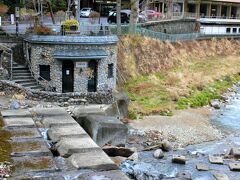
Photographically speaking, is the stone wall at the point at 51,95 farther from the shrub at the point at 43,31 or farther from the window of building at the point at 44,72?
the shrub at the point at 43,31

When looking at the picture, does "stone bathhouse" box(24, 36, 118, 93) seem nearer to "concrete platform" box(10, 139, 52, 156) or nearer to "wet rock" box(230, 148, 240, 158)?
"wet rock" box(230, 148, 240, 158)

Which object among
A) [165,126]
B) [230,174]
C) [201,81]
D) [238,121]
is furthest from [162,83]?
[230,174]

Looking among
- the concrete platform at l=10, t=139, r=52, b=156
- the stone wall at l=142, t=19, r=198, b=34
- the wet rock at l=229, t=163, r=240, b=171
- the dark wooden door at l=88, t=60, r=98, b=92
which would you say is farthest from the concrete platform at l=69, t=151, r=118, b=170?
the stone wall at l=142, t=19, r=198, b=34

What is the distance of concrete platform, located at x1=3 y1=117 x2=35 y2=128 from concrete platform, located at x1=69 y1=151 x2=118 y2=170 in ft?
16.1

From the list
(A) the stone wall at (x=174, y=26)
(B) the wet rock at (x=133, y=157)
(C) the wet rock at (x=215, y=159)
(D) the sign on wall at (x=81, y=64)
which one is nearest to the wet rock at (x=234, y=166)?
(C) the wet rock at (x=215, y=159)

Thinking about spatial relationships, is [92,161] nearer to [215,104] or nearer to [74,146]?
[74,146]

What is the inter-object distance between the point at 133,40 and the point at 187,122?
15.8 meters

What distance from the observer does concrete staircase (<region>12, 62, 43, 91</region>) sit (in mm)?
33188

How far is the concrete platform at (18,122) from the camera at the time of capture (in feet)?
77.6

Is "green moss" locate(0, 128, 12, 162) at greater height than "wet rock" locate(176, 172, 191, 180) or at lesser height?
greater

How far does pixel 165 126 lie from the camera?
31688 millimetres

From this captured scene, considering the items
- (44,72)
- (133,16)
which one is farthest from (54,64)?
(133,16)

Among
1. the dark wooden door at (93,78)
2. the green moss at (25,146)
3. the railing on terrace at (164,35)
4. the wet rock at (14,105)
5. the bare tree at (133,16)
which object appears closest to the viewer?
the green moss at (25,146)

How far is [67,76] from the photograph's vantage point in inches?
1337
